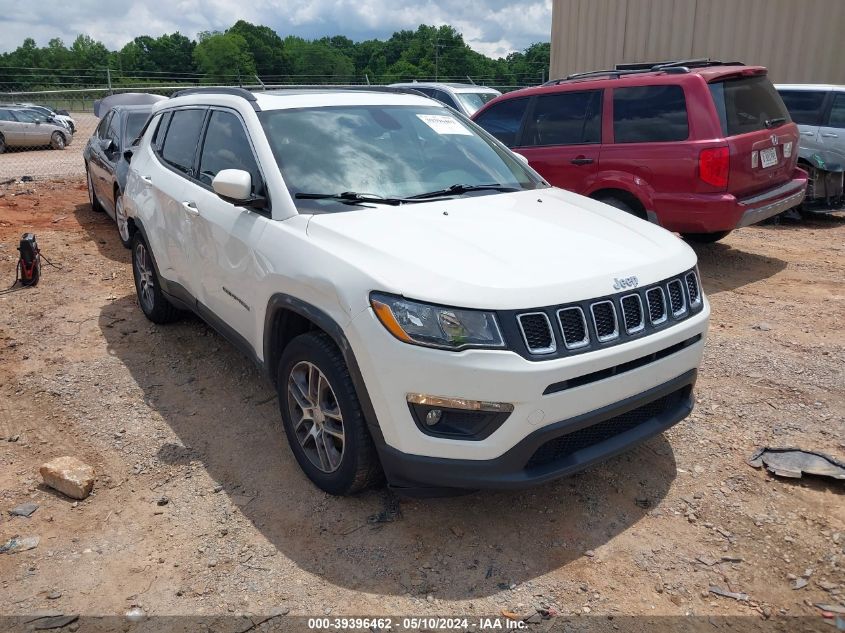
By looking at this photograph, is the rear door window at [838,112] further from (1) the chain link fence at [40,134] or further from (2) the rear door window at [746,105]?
(1) the chain link fence at [40,134]

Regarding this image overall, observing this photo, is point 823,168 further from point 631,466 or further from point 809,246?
point 631,466

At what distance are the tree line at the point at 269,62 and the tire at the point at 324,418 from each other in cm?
2321

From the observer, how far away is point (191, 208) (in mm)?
4348

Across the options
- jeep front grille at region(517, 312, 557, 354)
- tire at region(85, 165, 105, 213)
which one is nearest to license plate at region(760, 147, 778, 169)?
jeep front grille at region(517, 312, 557, 354)

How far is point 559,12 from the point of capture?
16875 millimetres

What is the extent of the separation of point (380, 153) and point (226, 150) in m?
0.96

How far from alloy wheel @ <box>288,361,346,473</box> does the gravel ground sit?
12.9 meters

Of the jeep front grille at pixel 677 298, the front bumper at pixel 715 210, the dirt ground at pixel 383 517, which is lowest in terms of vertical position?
the dirt ground at pixel 383 517

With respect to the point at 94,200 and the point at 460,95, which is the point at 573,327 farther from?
the point at 460,95

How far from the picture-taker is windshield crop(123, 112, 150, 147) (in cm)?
884

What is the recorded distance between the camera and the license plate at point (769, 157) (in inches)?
252

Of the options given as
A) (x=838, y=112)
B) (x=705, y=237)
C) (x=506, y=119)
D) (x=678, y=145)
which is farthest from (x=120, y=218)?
(x=838, y=112)

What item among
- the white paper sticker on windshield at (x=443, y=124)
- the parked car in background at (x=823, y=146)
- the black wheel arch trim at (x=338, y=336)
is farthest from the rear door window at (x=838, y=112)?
the black wheel arch trim at (x=338, y=336)

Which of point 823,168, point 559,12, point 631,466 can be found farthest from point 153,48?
point 631,466
